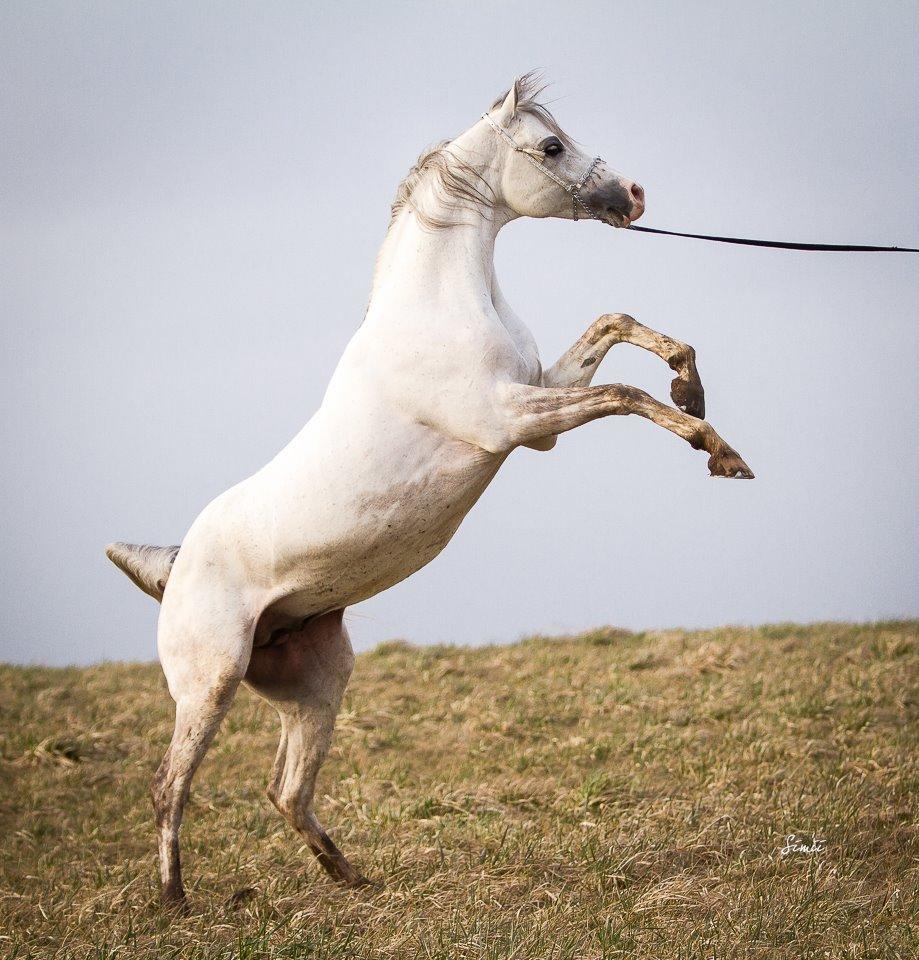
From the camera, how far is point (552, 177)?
5094 mm

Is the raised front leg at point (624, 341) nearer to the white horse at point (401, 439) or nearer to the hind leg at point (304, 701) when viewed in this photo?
the white horse at point (401, 439)

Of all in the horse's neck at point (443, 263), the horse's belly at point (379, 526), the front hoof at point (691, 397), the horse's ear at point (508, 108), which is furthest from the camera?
the horse's ear at point (508, 108)

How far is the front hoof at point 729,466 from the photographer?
14.7 feet

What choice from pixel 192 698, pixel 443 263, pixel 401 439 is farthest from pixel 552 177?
pixel 192 698

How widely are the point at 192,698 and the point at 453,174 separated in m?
2.51

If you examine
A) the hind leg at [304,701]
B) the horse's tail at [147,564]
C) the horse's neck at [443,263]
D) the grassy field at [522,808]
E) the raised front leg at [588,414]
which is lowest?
the grassy field at [522,808]

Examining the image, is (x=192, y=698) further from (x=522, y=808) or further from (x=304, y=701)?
(x=522, y=808)

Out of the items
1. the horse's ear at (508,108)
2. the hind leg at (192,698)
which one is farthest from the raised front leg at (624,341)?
the hind leg at (192,698)

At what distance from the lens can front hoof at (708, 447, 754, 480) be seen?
4.47 metres

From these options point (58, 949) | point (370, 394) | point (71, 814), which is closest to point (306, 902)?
point (58, 949)

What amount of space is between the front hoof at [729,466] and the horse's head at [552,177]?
1.23 meters

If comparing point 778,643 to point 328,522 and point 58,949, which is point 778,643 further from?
point 58,949

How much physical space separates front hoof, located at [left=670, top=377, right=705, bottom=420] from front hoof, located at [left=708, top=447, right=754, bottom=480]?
0.31m

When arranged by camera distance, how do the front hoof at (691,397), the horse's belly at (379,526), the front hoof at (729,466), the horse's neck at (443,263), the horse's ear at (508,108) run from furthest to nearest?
1. the horse's ear at (508,108)
2. the horse's neck at (443,263)
3. the horse's belly at (379,526)
4. the front hoof at (691,397)
5. the front hoof at (729,466)
